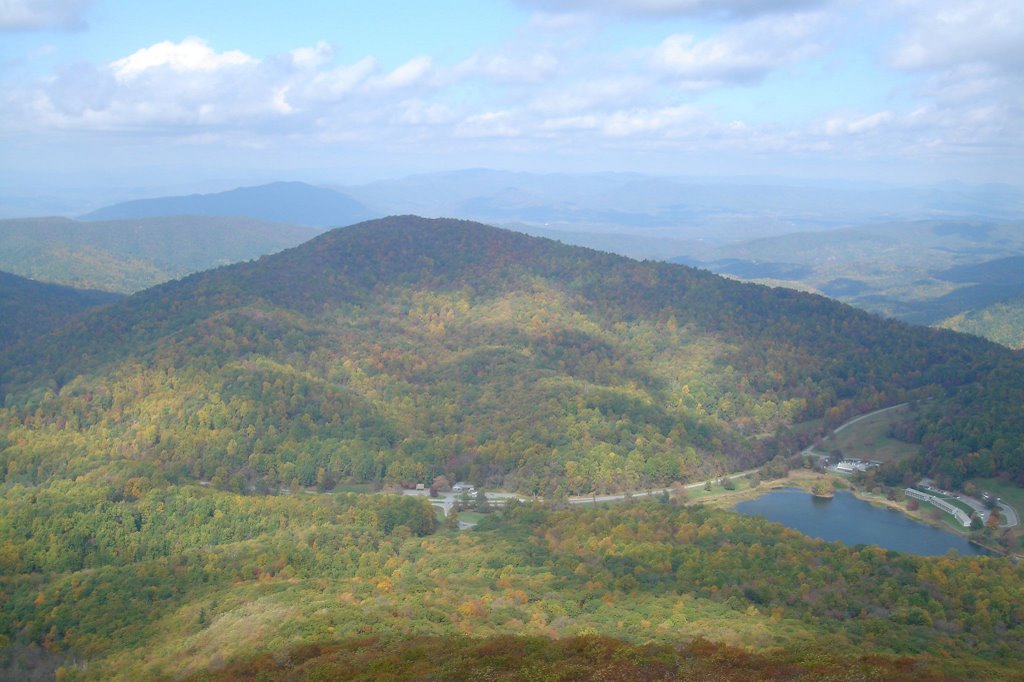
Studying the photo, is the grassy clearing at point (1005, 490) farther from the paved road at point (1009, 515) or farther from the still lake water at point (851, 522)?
the still lake water at point (851, 522)

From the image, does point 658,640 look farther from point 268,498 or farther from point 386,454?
point 386,454

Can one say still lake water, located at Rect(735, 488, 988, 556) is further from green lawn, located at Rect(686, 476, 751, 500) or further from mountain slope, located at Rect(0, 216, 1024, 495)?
mountain slope, located at Rect(0, 216, 1024, 495)

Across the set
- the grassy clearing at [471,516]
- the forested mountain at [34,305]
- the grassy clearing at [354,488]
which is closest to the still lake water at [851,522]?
the grassy clearing at [471,516]

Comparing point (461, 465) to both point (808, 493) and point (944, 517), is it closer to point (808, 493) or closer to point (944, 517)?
point (808, 493)

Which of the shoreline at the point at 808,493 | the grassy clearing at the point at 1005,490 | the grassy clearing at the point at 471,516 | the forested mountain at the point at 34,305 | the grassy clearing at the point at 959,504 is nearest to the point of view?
the grassy clearing at the point at 471,516

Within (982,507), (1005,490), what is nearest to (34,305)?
(982,507)

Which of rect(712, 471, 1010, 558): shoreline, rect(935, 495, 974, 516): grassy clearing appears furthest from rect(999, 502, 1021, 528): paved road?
rect(712, 471, 1010, 558): shoreline
